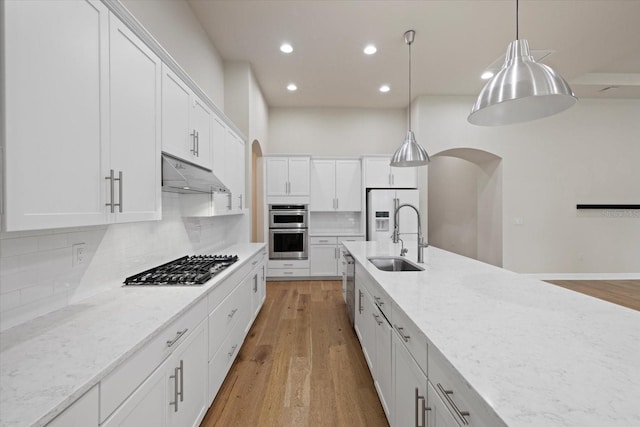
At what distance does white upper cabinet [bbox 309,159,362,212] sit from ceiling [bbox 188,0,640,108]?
4.54ft

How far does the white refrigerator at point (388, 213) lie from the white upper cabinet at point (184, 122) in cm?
340

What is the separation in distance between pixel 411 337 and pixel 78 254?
1.75 meters

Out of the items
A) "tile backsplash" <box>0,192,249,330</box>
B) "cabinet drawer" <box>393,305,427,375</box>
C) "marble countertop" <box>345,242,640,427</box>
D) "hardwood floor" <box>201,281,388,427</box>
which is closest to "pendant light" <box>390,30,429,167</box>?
"marble countertop" <box>345,242,640,427</box>

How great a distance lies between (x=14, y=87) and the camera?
2.84 feet

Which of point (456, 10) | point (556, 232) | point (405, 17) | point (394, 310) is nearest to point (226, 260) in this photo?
point (394, 310)

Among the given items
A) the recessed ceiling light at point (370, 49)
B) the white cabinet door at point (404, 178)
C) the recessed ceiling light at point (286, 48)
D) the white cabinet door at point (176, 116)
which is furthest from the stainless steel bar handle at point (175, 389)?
the white cabinet door at point (404, 178)

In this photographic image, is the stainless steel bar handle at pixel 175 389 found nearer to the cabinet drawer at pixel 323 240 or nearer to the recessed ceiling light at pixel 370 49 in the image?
the recessed ceiling light at pixel 370 49

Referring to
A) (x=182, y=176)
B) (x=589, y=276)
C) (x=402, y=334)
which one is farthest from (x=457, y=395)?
(x=589, y=276)

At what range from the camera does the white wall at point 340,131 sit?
6.01 m

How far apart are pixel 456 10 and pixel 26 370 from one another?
13.9 ft

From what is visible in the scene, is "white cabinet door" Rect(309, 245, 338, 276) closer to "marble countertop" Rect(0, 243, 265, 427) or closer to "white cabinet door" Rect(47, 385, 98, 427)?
"marble countertop" Rect(0, 243, 265, 427)

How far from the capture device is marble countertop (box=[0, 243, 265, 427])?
73 centimetres

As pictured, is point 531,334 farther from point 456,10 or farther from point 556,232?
point 556,232

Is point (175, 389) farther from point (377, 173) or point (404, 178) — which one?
point (404, 178)
